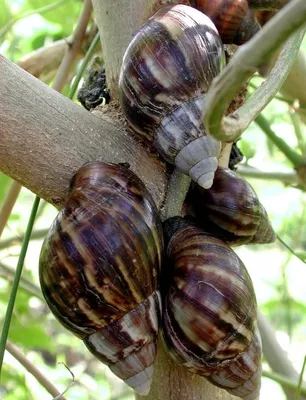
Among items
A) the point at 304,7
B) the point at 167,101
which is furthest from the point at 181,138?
the point at 304,7

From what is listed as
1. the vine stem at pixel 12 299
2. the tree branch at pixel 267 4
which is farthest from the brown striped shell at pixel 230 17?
the vine stem at pixel 12 299

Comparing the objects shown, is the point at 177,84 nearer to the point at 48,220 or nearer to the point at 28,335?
the point at 28,335

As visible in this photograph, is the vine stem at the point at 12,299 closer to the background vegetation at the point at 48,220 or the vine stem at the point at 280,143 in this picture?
the background vegetation at the point at 48,220

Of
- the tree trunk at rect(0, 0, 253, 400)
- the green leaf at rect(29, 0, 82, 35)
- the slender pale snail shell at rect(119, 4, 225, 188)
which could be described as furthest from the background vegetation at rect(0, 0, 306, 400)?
the slender pale snail shell at rect(119, 4, 225, 188)

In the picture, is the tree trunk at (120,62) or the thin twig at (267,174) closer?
the tree trunk at (120,62)

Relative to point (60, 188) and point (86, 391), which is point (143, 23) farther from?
point (86, 391)

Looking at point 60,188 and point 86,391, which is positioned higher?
point 60,188

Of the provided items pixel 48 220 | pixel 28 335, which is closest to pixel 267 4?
pixel 28 335
